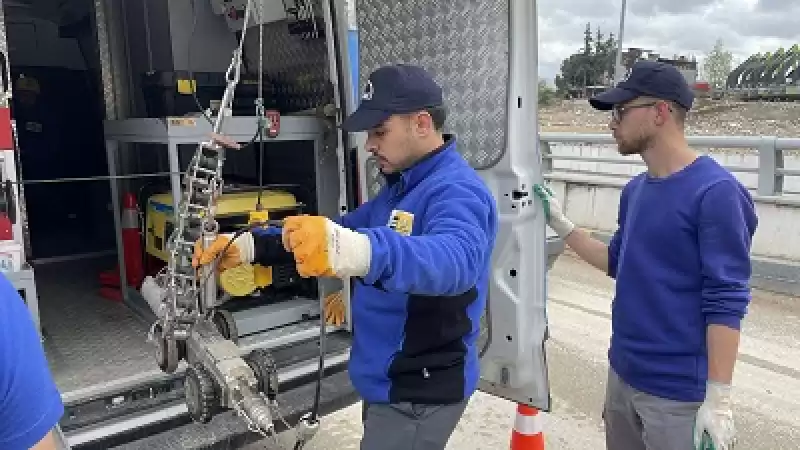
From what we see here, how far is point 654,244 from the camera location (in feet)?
7.91

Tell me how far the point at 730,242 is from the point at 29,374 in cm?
208

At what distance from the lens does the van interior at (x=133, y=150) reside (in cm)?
380

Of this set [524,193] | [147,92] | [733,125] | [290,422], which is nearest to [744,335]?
[524,193]

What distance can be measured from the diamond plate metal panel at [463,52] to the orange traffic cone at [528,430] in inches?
50.6

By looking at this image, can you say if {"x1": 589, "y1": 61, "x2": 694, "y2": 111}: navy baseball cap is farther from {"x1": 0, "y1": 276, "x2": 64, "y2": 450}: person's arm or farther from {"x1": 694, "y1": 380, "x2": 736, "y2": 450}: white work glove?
{"x1": 0, "y1": 276, "x2": 64, "y2": 450}: person's arm

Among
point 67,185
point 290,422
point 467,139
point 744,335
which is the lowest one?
point 744,335

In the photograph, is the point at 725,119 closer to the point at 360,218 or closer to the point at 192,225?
the point at 360,218

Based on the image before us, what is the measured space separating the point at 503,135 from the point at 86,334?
2.84 meters

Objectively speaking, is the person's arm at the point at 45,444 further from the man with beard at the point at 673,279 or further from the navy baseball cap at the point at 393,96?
the man with beard at the point at 673,279

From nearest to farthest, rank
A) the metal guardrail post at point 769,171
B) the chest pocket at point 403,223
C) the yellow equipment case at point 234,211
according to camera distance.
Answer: the chest pocket at point 403,223 < the yellow equipment case at point 234,211 < the metal guardrail post at point 769,171

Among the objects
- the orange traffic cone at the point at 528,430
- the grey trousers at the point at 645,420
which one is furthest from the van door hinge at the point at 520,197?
the orange traffic cone at the point at 528,430

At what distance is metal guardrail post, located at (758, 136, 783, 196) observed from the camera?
715 cm

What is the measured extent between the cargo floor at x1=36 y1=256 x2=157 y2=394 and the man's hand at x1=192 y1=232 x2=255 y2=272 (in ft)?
3.86

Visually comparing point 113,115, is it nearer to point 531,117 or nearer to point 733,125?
point 531,117
